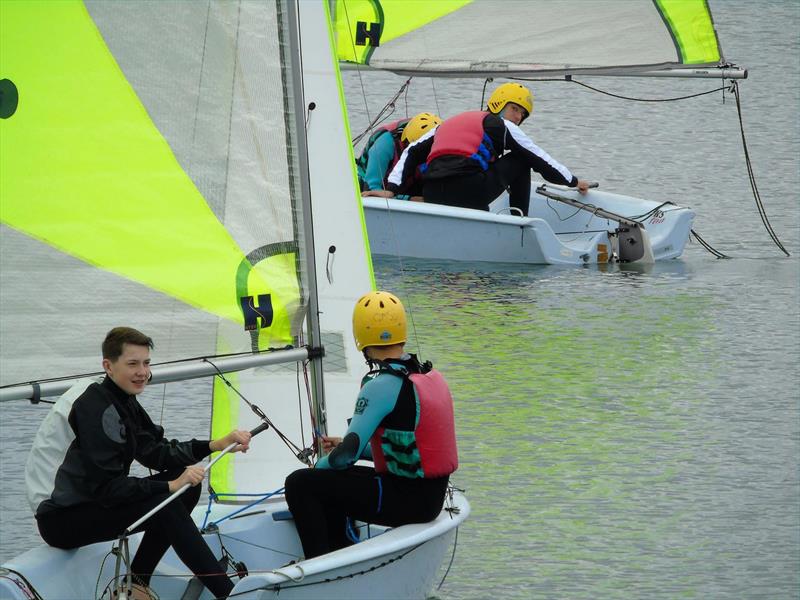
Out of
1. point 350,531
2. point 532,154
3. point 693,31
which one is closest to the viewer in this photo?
point 350,531

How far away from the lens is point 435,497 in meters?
4.95

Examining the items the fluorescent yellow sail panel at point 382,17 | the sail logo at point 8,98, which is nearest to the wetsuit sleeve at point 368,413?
the sail logo at point 8,98

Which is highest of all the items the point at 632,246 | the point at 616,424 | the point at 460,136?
the point at 460,136

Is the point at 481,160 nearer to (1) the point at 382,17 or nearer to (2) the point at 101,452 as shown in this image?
(1) the point at 382,17

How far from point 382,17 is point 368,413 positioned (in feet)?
25.7

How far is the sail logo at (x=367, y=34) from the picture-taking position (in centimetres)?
1222

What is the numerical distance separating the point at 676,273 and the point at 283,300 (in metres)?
6.34

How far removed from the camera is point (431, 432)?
4.90 metres

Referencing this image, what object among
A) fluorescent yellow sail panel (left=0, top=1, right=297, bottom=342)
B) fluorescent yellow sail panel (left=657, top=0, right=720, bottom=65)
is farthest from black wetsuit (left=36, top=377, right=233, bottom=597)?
fluorescent yellow sail panel (left=657, top=0, right=720, bottom=65)

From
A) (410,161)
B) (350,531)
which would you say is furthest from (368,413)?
(410,161)

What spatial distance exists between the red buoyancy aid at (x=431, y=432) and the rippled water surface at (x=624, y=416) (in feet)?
2.65

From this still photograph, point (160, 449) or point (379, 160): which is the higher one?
point (379, 160)

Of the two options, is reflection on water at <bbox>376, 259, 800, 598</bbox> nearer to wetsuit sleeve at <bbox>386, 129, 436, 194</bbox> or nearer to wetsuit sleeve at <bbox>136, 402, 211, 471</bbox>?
wetsuit sleeve at <bbox>386, 129, 436, 194</bbox>

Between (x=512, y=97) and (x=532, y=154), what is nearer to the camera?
(x=532, y=154)
